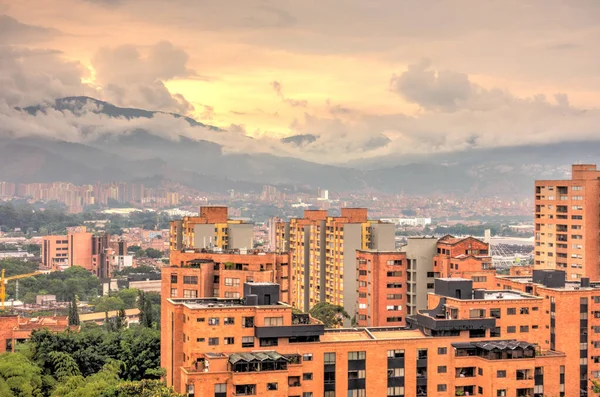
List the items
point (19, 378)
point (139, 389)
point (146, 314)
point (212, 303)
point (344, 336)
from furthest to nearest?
1. point (146, 314)
2. point (19, 378)
3. point (212, 303)
4. point (344, 336)
5. point (139, 389)

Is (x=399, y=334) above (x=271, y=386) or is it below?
above

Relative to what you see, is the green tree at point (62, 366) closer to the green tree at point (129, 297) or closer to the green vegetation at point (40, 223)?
the green tree at point (129, 297)

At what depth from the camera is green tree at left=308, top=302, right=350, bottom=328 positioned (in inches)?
2026

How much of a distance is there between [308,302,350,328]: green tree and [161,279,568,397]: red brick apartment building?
16716mm

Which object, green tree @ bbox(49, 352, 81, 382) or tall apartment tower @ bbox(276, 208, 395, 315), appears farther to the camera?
tall apartment tower @ bbox(276, 208, 395, 315)

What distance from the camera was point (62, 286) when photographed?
9094 cm

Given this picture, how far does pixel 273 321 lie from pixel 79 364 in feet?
45.4

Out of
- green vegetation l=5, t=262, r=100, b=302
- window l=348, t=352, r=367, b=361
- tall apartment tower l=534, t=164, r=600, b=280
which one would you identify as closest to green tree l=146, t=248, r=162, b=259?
green vegetation l=5, t=262, r=100, b=302

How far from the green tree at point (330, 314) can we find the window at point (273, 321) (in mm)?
20089

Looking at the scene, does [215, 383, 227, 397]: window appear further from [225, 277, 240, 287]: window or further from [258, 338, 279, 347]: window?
[225, 277, 240, 287]: window

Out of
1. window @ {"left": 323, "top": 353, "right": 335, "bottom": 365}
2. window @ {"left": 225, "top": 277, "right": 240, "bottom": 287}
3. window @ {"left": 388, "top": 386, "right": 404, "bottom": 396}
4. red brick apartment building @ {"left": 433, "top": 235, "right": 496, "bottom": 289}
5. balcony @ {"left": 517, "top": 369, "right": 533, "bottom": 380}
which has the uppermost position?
red brick apartment building @ {"left": 433, "top": 235, "right": 496, "bottom": 289}

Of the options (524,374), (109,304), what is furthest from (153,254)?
(524,374)

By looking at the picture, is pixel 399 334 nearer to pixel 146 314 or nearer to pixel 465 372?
pixel 465 372

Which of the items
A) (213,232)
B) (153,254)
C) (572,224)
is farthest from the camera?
(153,254)
